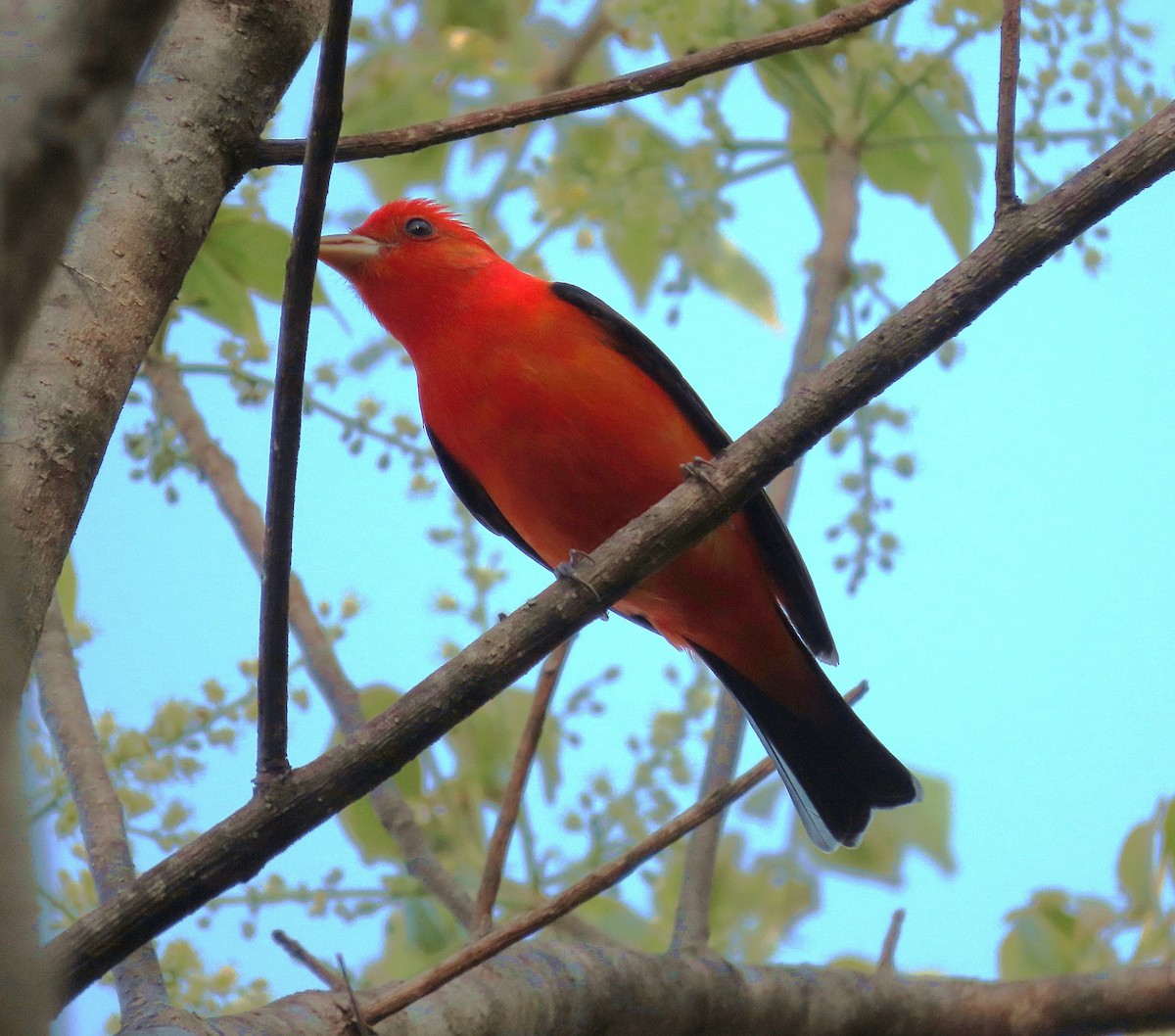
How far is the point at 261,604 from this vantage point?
1.60 meters

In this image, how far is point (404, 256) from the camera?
11.8 feet

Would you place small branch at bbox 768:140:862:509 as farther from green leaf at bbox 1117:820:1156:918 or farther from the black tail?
green leaf at bbox 1117:820:1156:918

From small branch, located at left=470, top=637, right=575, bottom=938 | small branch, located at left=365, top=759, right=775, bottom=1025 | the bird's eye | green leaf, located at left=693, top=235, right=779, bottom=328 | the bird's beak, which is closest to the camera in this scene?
small branch, located at left=365, top=759, right=775, bottom=1025

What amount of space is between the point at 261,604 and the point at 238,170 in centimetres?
68

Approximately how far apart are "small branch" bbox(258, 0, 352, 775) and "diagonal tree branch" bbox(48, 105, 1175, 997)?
8 centimetres

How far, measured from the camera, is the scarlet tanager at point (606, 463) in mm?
3031

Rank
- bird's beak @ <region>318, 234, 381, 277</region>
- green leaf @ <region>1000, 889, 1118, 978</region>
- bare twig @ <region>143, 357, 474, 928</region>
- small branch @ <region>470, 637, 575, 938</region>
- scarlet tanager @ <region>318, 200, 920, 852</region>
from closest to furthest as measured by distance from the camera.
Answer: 1. small branch @ <region>470, 637, 575, 938</region>
2. bare twig @ <region>143, 357, 474, 928</region>
3. scarlet tanager @ <region>318, 200, 920, 852</region>
4. green leaf @ <region>1000, 889, 1118, 978</region>
5. bird's beak @ <region>318, 234, 381, 277</region>

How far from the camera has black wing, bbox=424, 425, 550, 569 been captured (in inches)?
137

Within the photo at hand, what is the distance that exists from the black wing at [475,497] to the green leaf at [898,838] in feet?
3.73

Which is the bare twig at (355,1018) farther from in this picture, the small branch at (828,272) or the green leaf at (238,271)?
the small branch at (828,272)

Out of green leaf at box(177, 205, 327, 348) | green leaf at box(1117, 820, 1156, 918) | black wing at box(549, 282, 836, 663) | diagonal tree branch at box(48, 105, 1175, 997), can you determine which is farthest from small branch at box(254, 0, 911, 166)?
green leaf at box(1117, 820, 1156, 918)

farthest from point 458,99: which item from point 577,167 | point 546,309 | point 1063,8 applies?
point 1063,8

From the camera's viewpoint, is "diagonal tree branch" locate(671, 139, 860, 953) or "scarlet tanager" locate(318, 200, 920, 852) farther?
"scarlet tanager" locate(318, 200, 920, 852)

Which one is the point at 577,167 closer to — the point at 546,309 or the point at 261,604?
the point at 546,309
